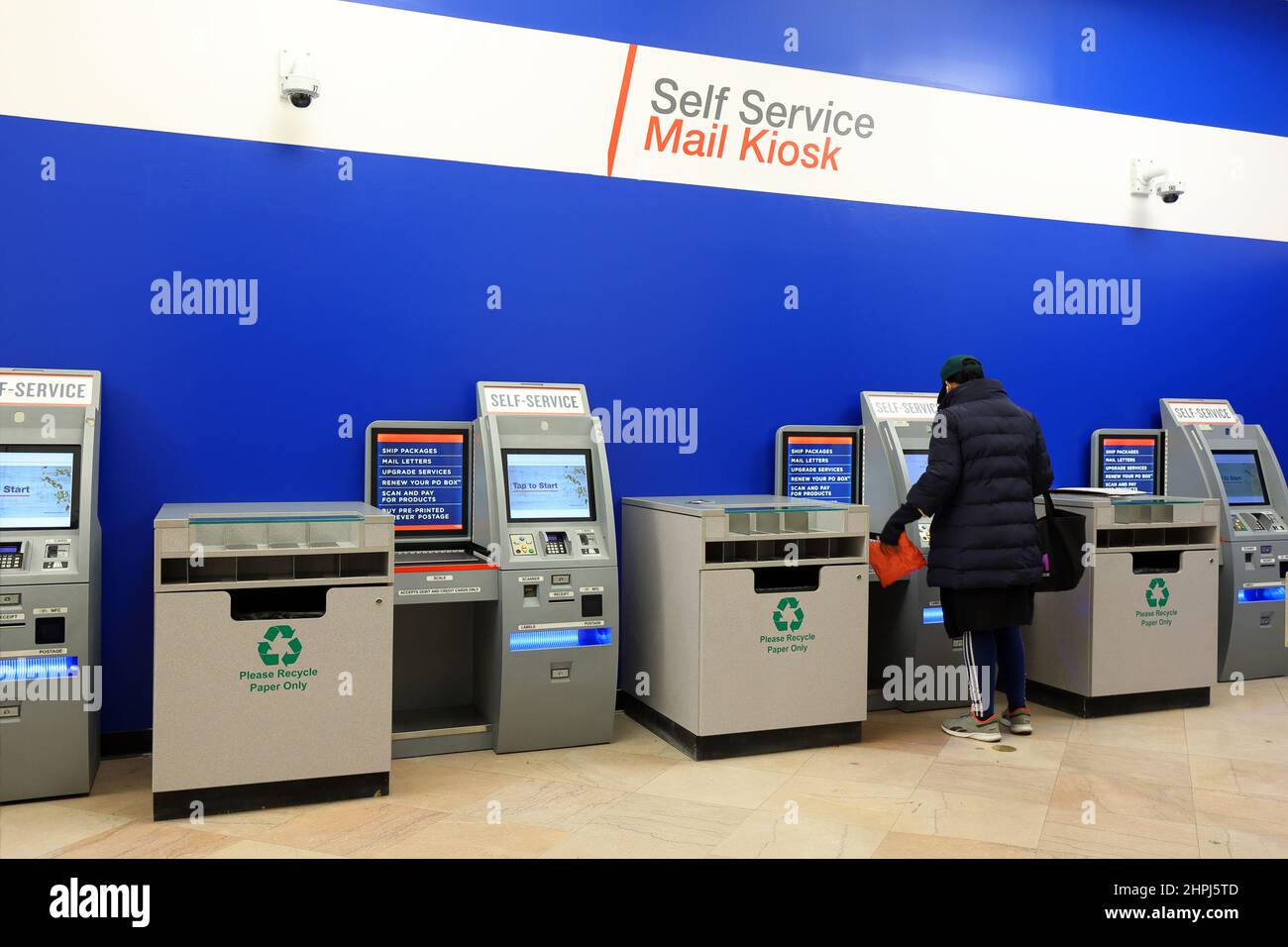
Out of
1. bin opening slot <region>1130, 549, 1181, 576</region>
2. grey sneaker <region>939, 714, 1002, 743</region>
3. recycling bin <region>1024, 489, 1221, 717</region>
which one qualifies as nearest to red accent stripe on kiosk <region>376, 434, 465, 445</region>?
grey sneaker <region>939, 714, 1002, 743</region>

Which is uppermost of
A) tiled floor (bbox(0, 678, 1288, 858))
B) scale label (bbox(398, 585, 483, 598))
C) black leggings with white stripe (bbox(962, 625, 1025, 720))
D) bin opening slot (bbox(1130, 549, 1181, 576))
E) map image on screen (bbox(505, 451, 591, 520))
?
map image on screen (bbox(505, 451, 591, 520))

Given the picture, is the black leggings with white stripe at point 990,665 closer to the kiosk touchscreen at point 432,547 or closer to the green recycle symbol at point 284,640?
the kiosk touchscreen at point 432,547

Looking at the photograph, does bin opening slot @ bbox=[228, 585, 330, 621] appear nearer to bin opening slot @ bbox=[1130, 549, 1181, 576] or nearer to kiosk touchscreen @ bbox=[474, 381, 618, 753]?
kiosk touchscreen @ bbox=[474, 381, 618, 753]

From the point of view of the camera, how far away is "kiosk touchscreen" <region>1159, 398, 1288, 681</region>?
5.36 m

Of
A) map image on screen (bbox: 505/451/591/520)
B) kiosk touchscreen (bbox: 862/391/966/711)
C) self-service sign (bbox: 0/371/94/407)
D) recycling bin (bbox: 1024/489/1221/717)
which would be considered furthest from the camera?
kiosk touchscreen (bbox: 862/391/966/711)

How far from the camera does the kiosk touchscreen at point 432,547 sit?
428 centimetres

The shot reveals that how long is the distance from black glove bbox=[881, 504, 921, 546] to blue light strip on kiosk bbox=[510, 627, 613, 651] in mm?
1224

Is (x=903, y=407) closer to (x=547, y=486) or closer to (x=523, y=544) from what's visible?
(x=547, y=486)

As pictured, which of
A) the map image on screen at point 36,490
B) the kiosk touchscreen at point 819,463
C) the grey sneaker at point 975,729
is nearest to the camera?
the map image on screen at point 36,490

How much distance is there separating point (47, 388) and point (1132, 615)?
4.58 metres

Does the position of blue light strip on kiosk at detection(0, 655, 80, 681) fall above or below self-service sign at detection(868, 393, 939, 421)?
below

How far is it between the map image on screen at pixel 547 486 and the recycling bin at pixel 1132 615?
228 centimetres

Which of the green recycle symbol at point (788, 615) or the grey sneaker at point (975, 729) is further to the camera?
the grey sneaker at point (975, 729)

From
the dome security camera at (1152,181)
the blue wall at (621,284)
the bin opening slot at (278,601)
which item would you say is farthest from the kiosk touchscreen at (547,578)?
the dome security camera at (1152,181)
